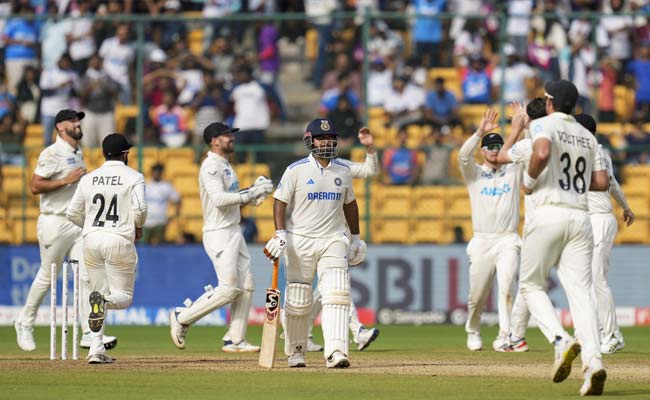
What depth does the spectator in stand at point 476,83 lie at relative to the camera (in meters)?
22.1

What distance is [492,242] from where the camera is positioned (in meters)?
14.7

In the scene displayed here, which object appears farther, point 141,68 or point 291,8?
point 291,8

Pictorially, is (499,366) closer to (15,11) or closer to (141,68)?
(141,68)

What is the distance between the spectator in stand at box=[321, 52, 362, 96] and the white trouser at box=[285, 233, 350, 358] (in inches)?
401

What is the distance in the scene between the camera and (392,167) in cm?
2095

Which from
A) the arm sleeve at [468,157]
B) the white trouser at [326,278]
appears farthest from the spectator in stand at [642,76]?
the white trouser at [326,278]

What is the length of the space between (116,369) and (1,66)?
11509mm

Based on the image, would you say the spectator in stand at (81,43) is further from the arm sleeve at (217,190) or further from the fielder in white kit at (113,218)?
the fielder in white kit at (113,218)

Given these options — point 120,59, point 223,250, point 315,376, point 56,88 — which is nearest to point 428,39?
point 120,59

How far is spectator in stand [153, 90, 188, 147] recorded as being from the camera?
21719mm

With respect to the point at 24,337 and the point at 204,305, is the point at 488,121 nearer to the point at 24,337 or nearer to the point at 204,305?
the point at 204,305

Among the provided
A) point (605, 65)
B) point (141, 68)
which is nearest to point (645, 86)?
point (605, 65)

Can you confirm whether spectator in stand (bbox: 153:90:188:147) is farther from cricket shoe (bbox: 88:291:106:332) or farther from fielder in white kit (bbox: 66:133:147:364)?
cricket shoe (bbox: 88:291:106:332)

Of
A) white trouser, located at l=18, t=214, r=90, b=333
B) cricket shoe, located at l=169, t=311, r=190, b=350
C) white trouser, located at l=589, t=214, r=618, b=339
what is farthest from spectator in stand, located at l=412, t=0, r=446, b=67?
cricket shoe, located at l=169, t=311, r=190, b=350
